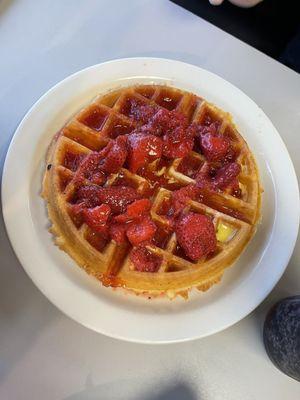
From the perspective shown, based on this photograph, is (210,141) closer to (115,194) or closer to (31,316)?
(115,194)

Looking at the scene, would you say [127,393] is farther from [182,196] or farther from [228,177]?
[228,177]

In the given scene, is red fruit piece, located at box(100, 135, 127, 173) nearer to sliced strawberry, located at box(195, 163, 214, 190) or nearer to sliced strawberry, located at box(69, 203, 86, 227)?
sliced strawberry, located at box(69, 203, 86, 227)

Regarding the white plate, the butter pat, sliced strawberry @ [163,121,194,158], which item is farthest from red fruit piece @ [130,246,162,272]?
sliced strawberry @ [163,121,194,158]

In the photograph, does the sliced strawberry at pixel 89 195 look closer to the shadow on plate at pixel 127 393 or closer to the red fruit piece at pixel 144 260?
the red fruit piece at pixel 144 260

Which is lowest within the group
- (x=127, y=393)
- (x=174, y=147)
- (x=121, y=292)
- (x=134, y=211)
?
(x=127, y=393)

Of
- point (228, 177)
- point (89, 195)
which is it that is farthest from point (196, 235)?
point (89, 195)

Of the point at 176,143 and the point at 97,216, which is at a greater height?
the point at 176,143
